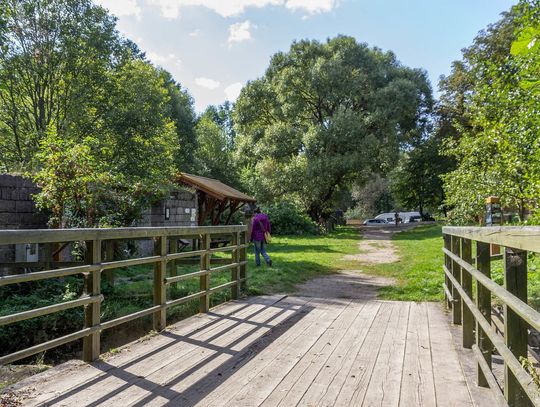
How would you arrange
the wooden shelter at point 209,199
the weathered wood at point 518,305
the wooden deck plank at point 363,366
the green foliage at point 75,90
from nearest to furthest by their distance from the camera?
the weathered wood at point 518,305, the wooden deck plank at point 363,366, the green foliage at point 75,90, the wooden shelter at point 209,199

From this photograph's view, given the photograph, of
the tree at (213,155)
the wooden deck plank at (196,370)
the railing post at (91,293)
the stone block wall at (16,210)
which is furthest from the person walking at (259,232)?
the tree at (213,155)

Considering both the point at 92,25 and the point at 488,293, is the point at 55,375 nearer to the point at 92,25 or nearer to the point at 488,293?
the point at 488,293

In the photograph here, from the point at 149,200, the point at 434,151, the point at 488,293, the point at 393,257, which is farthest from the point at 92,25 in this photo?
the point at 434,151

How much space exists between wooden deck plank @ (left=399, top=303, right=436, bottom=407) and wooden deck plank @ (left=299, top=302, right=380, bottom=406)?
17.8 inches

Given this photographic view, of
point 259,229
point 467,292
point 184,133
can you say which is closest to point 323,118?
point 184,133

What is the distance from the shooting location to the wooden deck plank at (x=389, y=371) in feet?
10.5

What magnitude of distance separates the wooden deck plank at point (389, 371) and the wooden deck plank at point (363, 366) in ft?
0.15

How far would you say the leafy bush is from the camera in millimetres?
27328

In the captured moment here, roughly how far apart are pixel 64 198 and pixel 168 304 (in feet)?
16.7

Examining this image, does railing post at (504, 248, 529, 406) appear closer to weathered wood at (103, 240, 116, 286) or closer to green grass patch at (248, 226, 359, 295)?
green grass patch at (248, 226, 359, 295)

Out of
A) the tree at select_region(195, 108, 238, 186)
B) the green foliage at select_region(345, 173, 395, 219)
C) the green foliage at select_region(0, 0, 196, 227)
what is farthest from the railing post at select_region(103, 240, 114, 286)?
the green foliage at select_region(345, 173, 395, 219)

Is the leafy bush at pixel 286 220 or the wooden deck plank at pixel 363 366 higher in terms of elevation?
the leafy bush at pixel 286 220

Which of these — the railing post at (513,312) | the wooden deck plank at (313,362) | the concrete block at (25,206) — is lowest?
the wooden deck plank at (313,362)

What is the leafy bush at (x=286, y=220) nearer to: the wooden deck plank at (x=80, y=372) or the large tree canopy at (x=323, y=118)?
the large tree canopy at (x=323, y=118)
